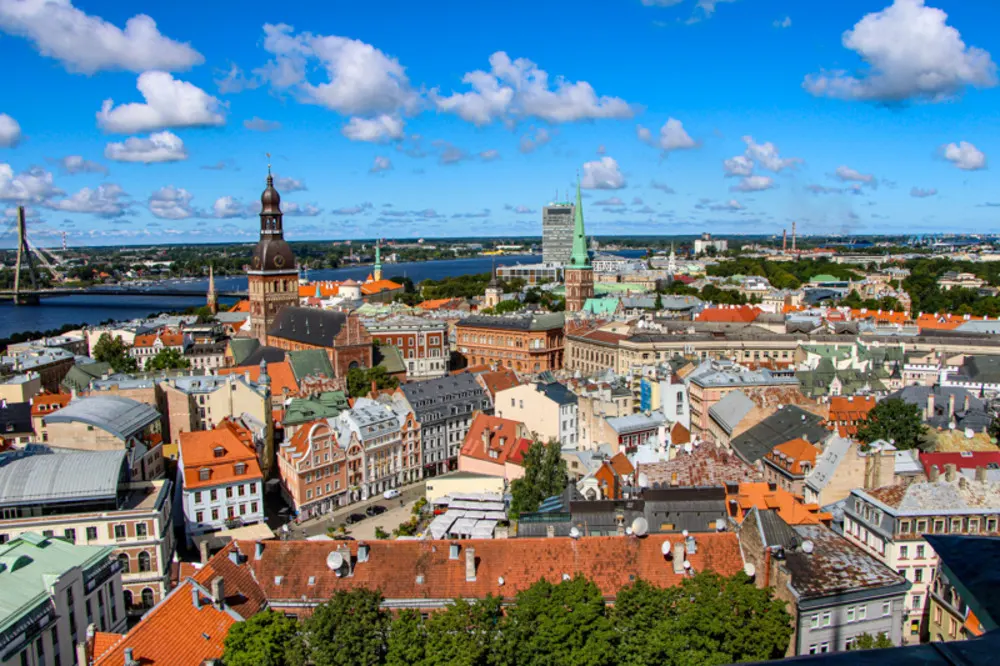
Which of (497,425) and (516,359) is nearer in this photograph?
(497,425)

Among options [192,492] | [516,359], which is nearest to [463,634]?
[192,492]

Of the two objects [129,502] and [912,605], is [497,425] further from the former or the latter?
[912,605]

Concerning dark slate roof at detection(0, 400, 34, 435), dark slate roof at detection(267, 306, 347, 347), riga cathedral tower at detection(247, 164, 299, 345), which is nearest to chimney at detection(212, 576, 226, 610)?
dark slate roof at detection(0, 400, 34, 435)

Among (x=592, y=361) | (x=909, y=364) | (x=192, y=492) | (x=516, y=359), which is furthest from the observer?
(x=516, y=359)

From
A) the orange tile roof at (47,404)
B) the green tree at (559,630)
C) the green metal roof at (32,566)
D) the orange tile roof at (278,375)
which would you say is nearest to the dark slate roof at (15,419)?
the orange tile roof at (47,404)

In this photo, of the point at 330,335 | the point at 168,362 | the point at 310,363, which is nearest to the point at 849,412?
the point at 310,363

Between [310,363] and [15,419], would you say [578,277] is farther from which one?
[15,419]

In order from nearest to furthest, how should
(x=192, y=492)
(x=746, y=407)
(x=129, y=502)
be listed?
(x=129, y=502)
(x=192, y=492)
(x=746, y=407)

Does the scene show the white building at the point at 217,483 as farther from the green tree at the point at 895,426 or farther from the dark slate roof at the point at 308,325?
the dark slate roof at the point at 308,325

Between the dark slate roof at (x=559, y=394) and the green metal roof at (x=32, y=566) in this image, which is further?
the dark slate roof at (x=559, y=394)
